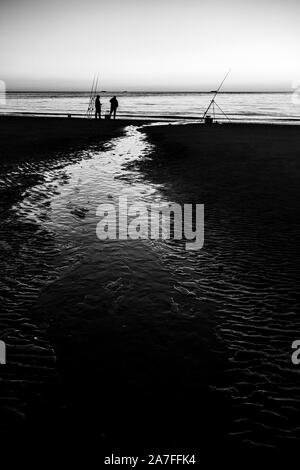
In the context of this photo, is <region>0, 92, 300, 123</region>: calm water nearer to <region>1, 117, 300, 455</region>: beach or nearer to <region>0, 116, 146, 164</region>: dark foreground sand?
<region>0, 116, 146, 164</region>: dark foreground sand

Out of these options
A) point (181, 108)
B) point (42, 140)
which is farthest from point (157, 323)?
point (181, 108)

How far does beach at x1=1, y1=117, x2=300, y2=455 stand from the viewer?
3078 millimetres

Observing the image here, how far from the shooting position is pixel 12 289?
531cm

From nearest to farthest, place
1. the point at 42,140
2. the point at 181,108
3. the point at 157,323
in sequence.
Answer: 1. the point at 157,323
2. the point at 42,140
3. the point at 181,108

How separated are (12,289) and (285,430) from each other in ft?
13.5

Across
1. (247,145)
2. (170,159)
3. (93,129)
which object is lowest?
(170,159)

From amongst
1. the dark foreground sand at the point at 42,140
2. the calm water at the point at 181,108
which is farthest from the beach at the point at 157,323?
the calm water at the point at 181,108

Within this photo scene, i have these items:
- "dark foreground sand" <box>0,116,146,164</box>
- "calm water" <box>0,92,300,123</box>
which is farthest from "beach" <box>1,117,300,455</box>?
"calm water" <box>0,92,300,123</box>

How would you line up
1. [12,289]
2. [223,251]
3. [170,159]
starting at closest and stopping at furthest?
[12,289] → [223,251] → [170,159]

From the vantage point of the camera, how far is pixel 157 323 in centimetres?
454

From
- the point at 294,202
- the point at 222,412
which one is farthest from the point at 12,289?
the point at 294,202

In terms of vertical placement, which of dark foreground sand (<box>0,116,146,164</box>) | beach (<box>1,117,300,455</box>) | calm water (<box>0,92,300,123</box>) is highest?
calm water (<box>0,92,300,123</box>)

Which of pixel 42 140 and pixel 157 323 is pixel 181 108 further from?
pixel 157 323
